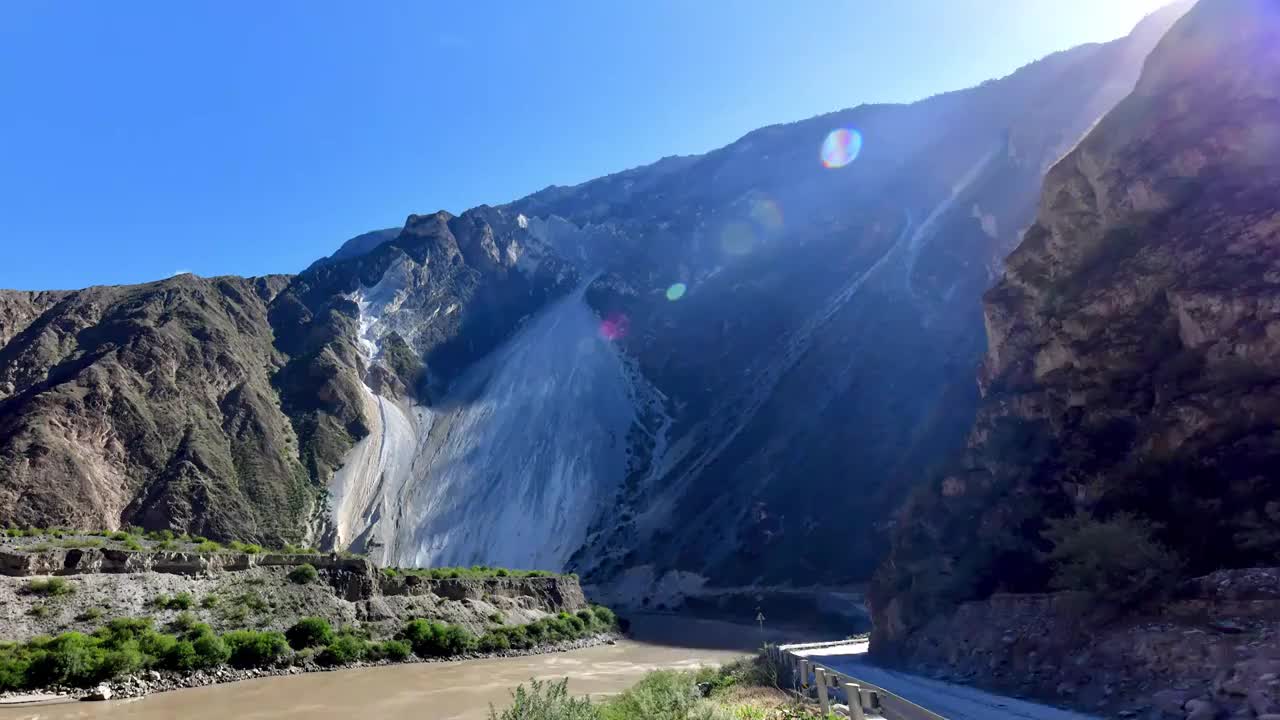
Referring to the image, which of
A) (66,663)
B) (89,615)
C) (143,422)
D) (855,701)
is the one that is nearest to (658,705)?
(855,701)

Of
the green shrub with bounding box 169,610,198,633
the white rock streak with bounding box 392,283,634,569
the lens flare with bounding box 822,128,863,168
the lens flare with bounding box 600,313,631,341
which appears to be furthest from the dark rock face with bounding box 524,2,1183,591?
the green shrub with bounding box 169,610,198,633

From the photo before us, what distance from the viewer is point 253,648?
91.6 ft

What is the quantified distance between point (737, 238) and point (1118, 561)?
10470 cm

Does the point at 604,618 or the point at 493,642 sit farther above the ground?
the point at 493,642

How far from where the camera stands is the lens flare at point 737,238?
113 metres

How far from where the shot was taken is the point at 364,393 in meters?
79.2

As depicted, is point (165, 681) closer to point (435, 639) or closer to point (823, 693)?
point (435, 639)

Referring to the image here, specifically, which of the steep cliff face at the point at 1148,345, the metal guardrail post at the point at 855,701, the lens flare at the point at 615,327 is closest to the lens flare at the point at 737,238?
Answer: the lens flare at the point at 615,327

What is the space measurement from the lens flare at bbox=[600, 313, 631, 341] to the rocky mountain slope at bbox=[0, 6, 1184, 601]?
383 mm

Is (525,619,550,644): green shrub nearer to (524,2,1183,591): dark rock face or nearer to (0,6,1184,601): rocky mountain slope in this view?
(0,6,1184,601): rocky mountain slope

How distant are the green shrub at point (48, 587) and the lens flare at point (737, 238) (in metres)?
93.8

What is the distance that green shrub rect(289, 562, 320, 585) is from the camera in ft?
110

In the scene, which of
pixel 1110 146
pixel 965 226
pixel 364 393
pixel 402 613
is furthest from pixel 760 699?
pixel 965 226

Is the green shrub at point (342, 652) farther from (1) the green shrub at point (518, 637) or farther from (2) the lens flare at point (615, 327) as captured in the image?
(2) the lens flare at point (615, 327)
